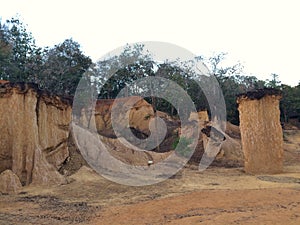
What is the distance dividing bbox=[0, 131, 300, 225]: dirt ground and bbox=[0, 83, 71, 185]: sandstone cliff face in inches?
23.5

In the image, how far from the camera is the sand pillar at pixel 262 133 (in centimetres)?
1079

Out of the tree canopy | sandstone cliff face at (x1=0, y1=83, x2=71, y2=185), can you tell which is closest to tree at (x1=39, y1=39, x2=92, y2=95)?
the tree canopy

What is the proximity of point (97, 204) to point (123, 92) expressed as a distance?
63.7 feet

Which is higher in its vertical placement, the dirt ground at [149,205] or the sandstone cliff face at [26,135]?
the sandstone cliff face at [26,135]

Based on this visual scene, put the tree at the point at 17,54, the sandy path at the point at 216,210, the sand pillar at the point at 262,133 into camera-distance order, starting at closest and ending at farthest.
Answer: the sandy path at the point at 216,210 → the sand pillar at the point at 262,133 → the tree at the point at 17,54

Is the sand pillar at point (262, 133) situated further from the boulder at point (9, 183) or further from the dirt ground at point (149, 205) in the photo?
the boulder at point (9, 183)

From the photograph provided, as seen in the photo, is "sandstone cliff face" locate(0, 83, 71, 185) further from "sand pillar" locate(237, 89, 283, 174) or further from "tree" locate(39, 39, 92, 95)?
"tree" locate(39, 39, 92, 95)

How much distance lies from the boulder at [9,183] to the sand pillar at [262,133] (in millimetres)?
7166

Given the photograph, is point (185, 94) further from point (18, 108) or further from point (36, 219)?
point (36, 219)

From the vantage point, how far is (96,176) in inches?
400

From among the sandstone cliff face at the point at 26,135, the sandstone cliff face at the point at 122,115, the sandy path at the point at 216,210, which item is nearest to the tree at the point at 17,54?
the sandstone cliff face at the point at 122,115

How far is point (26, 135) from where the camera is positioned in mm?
9188

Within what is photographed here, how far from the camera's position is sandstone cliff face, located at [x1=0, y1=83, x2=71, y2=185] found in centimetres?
891

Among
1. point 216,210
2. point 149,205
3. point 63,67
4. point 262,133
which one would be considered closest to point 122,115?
point 63,67
